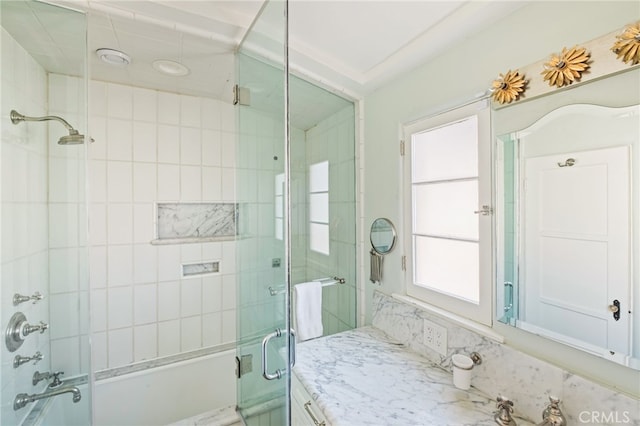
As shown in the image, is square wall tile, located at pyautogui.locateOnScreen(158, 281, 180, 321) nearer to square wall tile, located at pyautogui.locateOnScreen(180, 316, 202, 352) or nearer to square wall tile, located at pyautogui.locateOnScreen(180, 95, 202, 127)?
square wall tile, located at pyautogui.locateOnScreen(180, 316, 202, 352)

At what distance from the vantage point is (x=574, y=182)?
0.83 metres

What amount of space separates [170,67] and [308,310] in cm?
173

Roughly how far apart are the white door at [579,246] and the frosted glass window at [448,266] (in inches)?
8.7

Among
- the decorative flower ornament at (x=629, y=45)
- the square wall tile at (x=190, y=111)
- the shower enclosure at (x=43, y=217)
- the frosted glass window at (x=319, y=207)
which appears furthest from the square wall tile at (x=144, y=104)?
the decorative flower ornament at (x=629, y=45)

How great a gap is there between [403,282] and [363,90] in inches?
46.5

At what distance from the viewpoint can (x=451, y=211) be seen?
126 cm

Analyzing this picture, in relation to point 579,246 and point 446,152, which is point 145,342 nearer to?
point 446,152

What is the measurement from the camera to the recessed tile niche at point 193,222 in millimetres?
2109

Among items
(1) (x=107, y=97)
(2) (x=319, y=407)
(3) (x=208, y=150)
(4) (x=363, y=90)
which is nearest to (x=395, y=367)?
(2) (x=319, y=407)

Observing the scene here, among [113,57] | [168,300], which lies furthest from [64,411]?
[113,57]

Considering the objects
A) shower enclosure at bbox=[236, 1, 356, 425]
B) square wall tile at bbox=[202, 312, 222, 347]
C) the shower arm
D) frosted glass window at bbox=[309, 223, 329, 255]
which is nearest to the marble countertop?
shower enclosure at bbox=[236, 1, 356, 425]

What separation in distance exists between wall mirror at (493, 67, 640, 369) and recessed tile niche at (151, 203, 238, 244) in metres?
1.70

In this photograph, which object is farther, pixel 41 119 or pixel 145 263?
pixel 145 263

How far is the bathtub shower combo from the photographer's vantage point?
1187 mm
